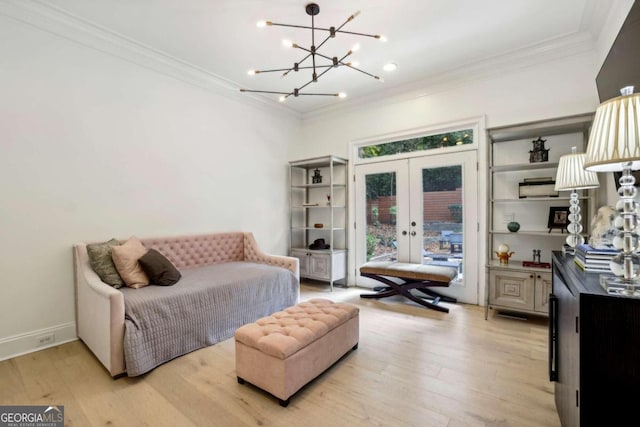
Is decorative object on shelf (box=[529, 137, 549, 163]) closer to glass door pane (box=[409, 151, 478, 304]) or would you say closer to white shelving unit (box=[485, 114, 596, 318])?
white shelving unit (box=[485, 114, 596, 318])

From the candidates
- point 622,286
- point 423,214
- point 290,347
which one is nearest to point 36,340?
point 290,347

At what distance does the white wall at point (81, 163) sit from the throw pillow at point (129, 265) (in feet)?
1.62

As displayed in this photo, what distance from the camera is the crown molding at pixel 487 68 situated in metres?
3.11

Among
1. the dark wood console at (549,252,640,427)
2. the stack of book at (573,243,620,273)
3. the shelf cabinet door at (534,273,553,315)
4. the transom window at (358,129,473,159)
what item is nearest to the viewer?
the dark wood console at (549,252,640,427)

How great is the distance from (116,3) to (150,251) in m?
2.31

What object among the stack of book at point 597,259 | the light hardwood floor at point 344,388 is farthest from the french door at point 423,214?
the stack of book at point 597,259

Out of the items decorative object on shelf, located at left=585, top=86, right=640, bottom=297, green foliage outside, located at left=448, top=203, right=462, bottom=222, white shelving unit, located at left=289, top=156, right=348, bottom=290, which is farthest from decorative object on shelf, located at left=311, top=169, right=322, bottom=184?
decorative object on shelf, located at left=585, top=86, right=640, bottom=297

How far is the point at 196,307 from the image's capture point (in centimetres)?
266

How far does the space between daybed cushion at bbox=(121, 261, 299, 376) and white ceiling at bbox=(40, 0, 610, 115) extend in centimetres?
261

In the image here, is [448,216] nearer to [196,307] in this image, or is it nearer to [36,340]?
[196,307]

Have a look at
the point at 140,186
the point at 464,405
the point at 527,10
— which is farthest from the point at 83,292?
the point at 527,10

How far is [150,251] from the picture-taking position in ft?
9.53

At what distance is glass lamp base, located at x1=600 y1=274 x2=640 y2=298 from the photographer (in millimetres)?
1040

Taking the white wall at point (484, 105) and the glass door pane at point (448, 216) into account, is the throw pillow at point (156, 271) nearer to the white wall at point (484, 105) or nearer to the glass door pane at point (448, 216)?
the white wall at point (484, 105)
